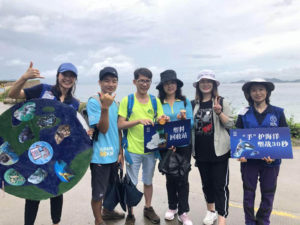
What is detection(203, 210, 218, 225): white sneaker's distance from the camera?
3.20 meters

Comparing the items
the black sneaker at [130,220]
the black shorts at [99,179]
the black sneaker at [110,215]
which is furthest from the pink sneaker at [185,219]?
the black shorts at [99,179]

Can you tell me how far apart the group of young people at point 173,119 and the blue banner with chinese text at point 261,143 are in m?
0.08

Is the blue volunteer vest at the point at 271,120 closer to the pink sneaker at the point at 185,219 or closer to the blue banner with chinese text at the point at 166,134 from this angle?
the blue banner with chinese text at the point at 166,134

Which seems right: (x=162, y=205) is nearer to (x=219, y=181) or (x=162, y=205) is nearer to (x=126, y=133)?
(x=219, y=181)

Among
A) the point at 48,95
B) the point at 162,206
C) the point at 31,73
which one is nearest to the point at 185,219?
the point at 162,206

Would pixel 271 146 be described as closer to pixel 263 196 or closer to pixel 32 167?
pixel 263 196

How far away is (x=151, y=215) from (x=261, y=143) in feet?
5.62

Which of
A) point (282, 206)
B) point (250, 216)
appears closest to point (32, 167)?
point (250, 216)

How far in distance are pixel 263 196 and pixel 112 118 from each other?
2.00 metres

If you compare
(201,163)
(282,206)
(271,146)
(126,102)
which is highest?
(126,102)

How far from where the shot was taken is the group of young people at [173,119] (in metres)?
2.74

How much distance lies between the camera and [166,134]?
3.03 m

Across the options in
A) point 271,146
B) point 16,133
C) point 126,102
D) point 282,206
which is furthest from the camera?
point 282,206

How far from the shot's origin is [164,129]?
3.02 m
